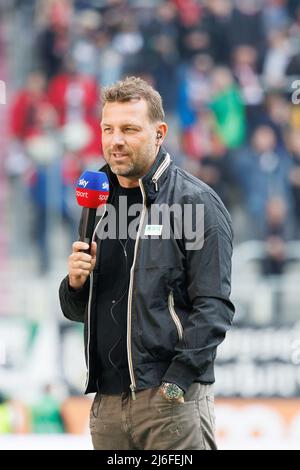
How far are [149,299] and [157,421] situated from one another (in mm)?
440

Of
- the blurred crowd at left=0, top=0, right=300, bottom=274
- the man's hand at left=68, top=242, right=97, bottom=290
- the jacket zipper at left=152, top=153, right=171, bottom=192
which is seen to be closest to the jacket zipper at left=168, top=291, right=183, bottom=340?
the man's hand at left=68, top=242, right=97, bottom=290

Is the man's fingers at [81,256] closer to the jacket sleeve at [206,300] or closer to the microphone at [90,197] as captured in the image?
the microphone at [90,197]

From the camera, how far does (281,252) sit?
9297mm

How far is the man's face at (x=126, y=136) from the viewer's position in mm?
3914

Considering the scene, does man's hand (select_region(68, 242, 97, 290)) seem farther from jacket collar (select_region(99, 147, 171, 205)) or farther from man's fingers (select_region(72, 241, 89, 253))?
jacket collar (select_region(99, 147, 171, 205))

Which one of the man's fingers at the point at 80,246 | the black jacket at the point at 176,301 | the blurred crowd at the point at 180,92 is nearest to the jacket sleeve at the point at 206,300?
the black jacket at the point at 176,301

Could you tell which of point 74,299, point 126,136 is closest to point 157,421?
point 74,299

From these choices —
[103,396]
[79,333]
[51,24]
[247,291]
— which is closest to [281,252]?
[247,291]

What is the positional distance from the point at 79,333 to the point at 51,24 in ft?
11.1

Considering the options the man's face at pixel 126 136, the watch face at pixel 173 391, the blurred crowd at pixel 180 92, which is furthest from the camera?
the blurred crowd at pixel 180 92

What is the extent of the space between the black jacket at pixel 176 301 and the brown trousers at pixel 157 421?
66 mm

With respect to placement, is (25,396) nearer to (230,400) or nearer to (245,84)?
(230,400)

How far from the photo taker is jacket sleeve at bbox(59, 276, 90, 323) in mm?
4039

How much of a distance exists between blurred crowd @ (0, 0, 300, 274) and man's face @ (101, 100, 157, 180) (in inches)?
214
